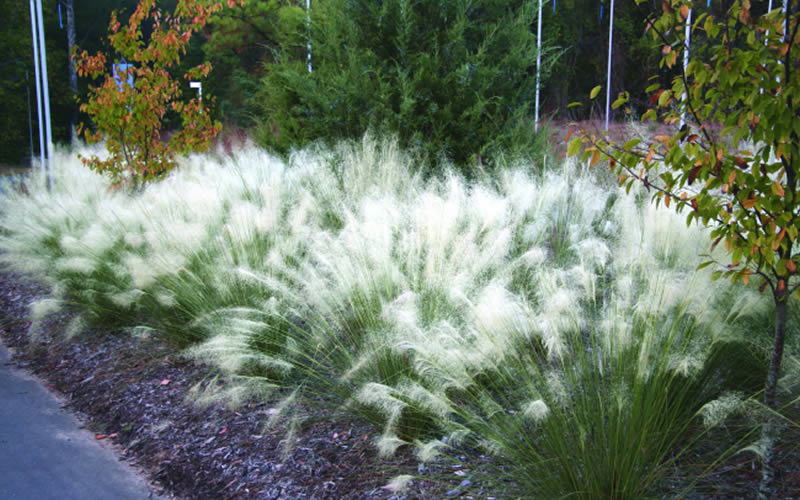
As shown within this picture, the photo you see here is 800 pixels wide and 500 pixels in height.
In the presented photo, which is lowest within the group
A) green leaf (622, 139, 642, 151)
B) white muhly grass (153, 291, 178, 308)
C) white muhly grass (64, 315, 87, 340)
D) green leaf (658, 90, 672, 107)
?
white muhly grass (64, 315, 87, 340)

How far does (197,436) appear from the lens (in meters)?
2.84

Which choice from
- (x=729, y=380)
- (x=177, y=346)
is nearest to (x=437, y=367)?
(x=729, y=380)

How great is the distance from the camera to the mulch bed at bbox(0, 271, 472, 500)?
238cm

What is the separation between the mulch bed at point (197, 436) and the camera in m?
2.38

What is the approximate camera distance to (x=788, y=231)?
5.66 ft

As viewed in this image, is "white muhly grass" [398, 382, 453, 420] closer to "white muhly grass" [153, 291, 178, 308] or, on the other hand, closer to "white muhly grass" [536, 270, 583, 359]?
"white muhly grass" [536, 270, 583, 359]

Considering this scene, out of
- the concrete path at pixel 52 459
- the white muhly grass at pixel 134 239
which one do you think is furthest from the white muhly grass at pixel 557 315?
the white muhly grass at pixel 134 239

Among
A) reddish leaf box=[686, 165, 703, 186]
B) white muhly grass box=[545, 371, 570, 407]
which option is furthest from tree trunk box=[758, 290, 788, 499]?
white muhly grass box=[545, 371, 570, 407]

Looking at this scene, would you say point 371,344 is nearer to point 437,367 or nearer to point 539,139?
point 437,367

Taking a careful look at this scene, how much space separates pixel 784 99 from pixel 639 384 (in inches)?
35.7

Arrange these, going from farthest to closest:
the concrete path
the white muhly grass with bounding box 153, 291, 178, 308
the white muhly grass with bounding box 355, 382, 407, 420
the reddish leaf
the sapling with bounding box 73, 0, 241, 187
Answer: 1. the sapling with bounding box 73, 0, 241, 187
2. the white muhly grass with bounding box 153, 291, 178, 308
3. the concrete path
4. the white muhly grass with bounding box 355, 382, 407, 420
5. the reddish leaf

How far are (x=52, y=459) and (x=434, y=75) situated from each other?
152 inches

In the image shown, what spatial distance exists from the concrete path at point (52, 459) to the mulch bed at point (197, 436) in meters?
0.08

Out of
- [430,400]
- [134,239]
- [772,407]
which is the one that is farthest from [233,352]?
[772,407]
